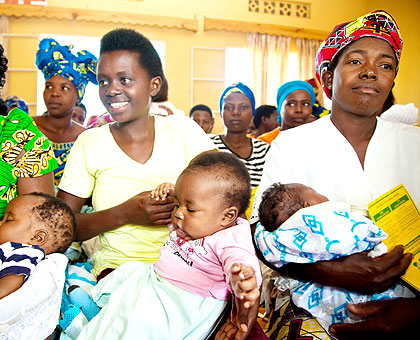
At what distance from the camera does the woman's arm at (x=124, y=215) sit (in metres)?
1.58

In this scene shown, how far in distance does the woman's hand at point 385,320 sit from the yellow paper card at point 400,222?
9 cm

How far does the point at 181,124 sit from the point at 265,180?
0.53 metres

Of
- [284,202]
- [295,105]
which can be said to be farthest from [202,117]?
[284,202]

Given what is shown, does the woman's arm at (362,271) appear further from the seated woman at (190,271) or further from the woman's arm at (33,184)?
the woman's arm at (33,184)

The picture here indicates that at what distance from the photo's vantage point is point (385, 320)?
3.95 feet

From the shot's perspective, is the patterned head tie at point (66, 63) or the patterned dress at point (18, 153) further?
the patterned head tie at point (66, 63)

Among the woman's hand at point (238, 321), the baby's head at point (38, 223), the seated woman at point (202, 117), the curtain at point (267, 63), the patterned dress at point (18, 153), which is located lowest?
the woman's hand at point (238, 321)

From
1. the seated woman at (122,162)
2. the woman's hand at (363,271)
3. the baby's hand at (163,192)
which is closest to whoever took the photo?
the woman's hand at (363,271)

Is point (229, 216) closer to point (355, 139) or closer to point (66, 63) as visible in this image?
point (355, 139)

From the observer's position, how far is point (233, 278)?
1.06 metres

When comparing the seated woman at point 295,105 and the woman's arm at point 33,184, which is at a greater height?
the seated woman at point 295,105

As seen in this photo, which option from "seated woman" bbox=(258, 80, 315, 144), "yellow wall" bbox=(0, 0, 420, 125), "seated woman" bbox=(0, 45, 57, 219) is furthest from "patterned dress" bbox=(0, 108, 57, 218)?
"yellow wall" bbox=(0, 0, 420, 125)

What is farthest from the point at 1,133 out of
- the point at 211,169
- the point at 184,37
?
the point at 184,37

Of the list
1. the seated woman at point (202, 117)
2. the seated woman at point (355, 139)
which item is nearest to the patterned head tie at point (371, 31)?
the seated woman at point (355, 139)
